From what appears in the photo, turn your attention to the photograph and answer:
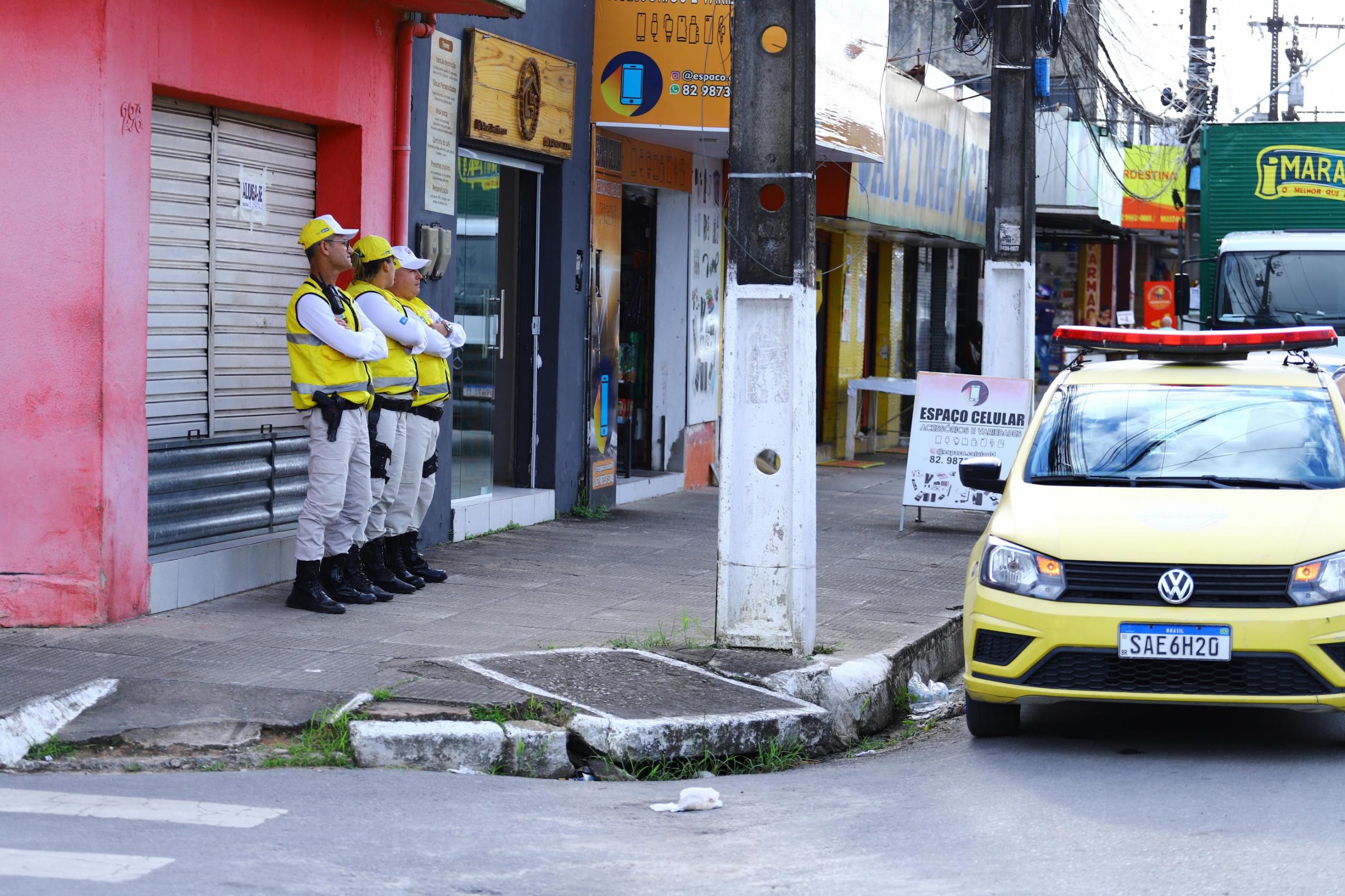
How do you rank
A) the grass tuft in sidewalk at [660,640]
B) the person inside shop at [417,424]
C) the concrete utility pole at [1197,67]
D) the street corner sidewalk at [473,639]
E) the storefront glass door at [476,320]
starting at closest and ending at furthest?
the street corner sidewalk at [473,639] → the grass tuft in sidewalk at [660,640] → the person inside shop at [417,424] → the storefront glass door at [476,320] → the concrete utility pole at [1197,67]

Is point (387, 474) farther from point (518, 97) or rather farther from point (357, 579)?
point (518, 97)

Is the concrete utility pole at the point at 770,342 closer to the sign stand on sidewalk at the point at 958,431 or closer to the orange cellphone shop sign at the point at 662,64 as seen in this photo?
the orange cellphone shop sign at the point at 662,64

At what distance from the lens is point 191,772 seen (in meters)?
6.15

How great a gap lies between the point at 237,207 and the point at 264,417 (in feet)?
4.12

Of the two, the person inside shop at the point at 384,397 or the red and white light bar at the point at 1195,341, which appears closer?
the red and white light bar at the point at 1195,341

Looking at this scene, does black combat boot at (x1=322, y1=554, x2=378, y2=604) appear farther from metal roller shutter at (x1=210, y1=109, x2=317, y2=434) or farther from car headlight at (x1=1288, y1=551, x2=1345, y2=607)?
car headlight at (x1=1288, y1=551, x2=1345, y2=607)

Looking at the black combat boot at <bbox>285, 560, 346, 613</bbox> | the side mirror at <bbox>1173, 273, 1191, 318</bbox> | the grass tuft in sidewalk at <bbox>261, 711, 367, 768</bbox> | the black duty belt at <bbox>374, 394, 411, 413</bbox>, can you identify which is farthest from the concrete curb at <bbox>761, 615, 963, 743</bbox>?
the side mirror at <bbox>1173, 273, 1191, 318</bbox>

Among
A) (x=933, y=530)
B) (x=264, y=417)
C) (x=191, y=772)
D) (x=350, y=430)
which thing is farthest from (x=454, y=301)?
(x=191, y=772)

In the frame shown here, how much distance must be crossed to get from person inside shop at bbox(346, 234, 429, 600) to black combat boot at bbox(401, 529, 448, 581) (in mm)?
264

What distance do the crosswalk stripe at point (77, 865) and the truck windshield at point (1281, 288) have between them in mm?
15779

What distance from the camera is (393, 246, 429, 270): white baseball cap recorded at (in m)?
9.53

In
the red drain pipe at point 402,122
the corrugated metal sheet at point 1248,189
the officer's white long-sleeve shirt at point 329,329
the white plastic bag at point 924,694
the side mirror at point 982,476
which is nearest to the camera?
the side mirror at point 982,476

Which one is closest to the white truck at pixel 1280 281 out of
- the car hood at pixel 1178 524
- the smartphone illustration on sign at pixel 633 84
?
the smartphone illustration on sign at pixel 633 84

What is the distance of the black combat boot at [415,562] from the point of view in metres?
9.80
